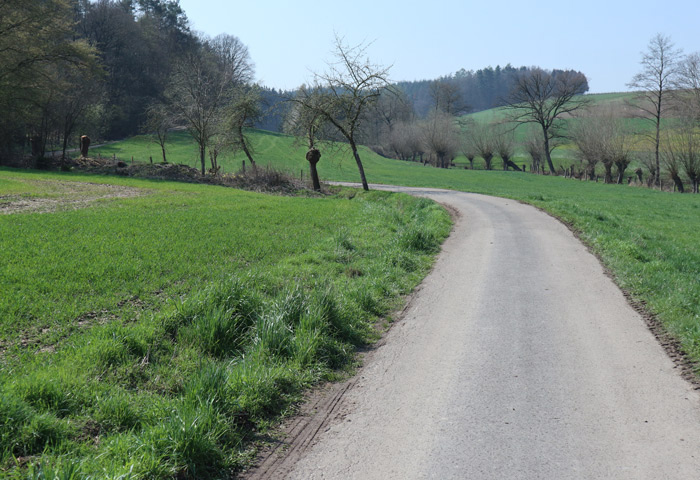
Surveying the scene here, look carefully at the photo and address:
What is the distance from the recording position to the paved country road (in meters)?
4.36

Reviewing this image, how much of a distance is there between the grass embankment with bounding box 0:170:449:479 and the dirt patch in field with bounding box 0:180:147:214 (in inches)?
153

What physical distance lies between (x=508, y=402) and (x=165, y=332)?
4.51 m

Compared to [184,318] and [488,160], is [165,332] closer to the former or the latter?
[184,318]

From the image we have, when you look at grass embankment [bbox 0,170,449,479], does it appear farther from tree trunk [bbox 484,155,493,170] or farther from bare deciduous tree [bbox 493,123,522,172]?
tree trunk [bbox 484,155,493,170]

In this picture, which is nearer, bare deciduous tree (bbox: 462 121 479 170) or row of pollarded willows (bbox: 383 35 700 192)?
row of pollarded willows (bbox: 383 35 700 192)

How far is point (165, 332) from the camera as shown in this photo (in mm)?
6977

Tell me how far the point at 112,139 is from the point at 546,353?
272 ft

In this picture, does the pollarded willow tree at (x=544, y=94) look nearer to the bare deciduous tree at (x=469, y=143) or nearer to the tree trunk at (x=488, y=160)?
the tree trunk at (x=488, y=160)

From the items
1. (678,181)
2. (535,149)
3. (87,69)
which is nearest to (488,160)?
(535,149)

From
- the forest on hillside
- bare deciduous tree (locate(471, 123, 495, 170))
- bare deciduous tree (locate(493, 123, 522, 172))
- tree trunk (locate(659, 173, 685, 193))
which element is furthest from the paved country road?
bare deciduous tree (locate(471, 123, 495, 170))

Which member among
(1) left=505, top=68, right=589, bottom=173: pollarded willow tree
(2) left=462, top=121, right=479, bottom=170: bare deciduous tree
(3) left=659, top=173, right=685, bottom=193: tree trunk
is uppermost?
(1) left=505, top=68, right=589, bottom=173: pollarded willow tree

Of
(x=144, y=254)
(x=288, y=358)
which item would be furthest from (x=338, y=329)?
(x=144, y=254)

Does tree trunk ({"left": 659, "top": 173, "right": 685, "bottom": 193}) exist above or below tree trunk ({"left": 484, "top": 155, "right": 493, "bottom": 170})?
below

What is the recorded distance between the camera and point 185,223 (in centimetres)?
1622
